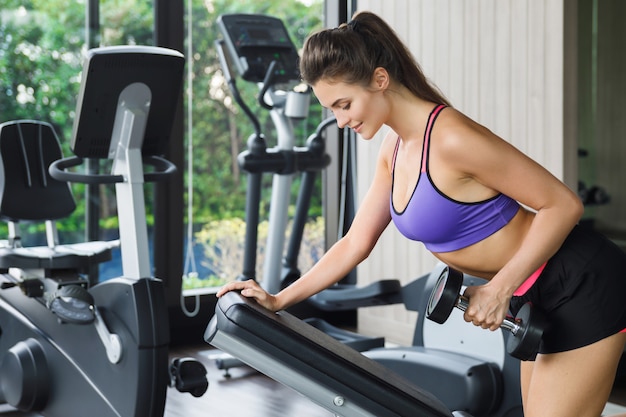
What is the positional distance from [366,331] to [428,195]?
3129 millimetres

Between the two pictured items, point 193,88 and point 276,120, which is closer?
point 276,120

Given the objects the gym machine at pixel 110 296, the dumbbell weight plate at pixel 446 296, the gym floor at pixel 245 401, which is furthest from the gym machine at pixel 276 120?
the dumbbell weight plate at pixel 446 296

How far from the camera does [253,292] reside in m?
1.80

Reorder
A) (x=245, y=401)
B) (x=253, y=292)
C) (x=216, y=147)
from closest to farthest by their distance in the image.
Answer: (x=253, y=292) < (x=245, y=401) < (x=216, y=147)

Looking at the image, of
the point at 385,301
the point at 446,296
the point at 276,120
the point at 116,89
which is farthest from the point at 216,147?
the point at 446,296

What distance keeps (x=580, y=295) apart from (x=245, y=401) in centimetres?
204

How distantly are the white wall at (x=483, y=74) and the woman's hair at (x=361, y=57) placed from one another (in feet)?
6.37

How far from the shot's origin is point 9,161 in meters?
3.14

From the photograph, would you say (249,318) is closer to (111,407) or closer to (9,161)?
(111,407)

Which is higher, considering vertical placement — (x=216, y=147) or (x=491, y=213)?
(x=491, y=213)

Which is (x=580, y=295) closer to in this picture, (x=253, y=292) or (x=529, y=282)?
(x=529, y=282)

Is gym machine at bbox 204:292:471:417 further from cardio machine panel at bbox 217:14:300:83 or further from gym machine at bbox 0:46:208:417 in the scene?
cardio machine panel at bbox 217:14:300:83

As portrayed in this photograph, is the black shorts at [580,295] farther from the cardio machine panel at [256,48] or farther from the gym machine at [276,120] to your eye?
the cardio machine panel at [256,48]

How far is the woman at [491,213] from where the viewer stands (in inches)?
61.4
